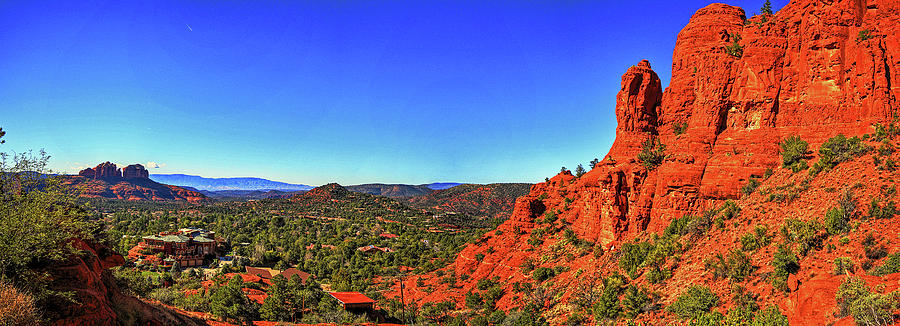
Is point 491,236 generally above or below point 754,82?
below

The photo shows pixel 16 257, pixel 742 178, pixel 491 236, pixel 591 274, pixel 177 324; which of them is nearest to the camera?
pixel 16 257

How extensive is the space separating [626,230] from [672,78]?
44.7 ft

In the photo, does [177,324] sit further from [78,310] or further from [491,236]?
[491,236]

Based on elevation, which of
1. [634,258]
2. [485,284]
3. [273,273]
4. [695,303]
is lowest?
[273,273]

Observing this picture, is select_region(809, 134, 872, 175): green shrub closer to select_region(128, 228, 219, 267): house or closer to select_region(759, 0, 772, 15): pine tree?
select_region(759, 0, 772, 15): pine tree

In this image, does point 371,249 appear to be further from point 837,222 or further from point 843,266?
point 843,266

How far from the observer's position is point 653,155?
110 ft

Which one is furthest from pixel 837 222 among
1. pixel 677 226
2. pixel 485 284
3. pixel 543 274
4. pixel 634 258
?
pixel 485 284

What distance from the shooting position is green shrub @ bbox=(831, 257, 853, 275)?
1866 cm

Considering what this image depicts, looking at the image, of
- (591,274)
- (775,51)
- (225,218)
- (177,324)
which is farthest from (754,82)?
(225,218)

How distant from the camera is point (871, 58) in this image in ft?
85.8

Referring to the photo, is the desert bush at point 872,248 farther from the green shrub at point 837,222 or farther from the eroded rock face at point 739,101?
the eroded rock face at point 739,101

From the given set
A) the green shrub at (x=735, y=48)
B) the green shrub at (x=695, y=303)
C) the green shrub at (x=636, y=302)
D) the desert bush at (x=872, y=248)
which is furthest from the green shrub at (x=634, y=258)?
the green shrub at (x=735, y=48)

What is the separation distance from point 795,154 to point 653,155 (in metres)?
8.65
